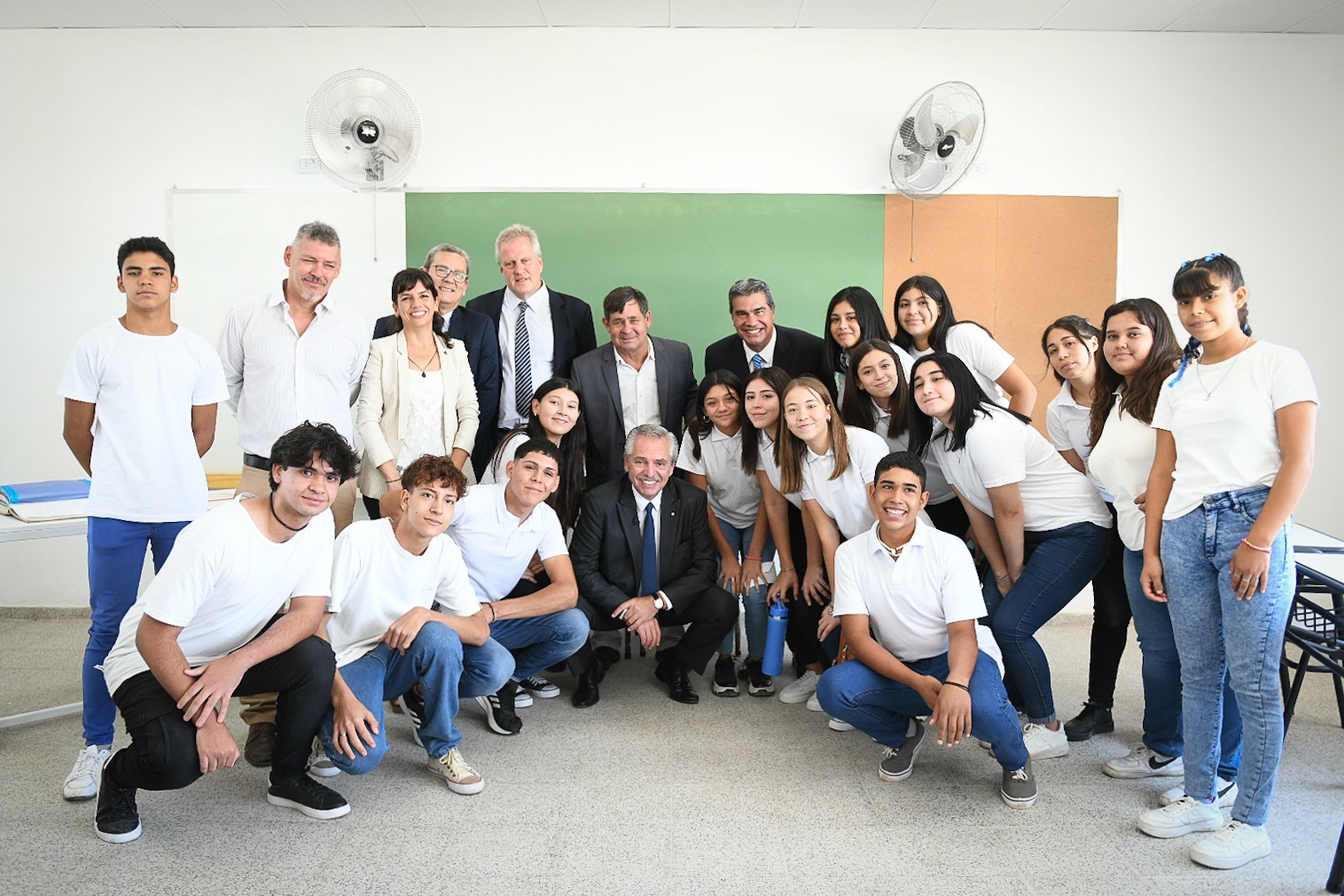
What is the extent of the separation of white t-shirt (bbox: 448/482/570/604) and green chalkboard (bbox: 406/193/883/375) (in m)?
1.82

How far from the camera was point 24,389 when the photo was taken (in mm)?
4688

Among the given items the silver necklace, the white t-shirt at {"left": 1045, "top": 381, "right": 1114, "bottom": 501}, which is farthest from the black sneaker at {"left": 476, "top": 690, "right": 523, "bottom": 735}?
the silver necklace

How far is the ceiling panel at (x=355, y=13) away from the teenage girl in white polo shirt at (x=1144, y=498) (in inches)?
143

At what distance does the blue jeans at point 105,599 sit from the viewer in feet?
8.79

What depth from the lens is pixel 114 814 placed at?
2.36 m

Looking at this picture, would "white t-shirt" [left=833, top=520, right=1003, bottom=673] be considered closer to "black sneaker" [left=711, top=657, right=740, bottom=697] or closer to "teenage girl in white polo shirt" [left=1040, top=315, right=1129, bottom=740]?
"teenage girl in white polo shirt" [left=1040, top=315, right=1129, bottom=740]

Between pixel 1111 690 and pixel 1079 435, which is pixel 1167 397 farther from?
pixel 1111 690

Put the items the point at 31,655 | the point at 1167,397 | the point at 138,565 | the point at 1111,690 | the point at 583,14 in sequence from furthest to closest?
the point at 583,14
the point at 31,655
the point at 1111,690
the point at 138,565
the point at 1167,397

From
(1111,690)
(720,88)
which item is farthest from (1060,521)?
(720,88)

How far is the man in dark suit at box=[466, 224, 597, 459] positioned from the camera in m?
3.85

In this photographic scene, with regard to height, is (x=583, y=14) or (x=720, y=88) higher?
(x=583, y=14)

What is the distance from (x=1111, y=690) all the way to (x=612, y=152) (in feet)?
11.2

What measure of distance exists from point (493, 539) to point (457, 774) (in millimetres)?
805

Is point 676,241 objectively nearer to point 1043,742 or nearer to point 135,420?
point 135,420
